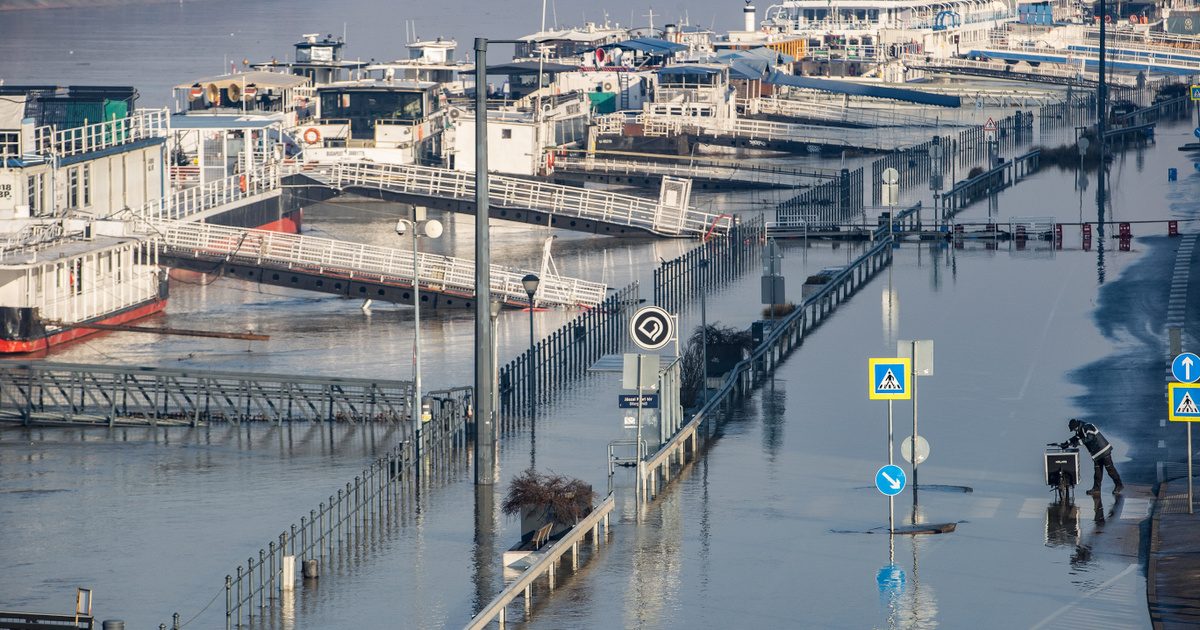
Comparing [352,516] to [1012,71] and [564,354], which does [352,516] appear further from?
[1012,71]

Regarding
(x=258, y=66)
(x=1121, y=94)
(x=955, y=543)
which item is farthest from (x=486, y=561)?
(x=1121, y=94)

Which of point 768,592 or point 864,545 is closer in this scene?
point 768,592

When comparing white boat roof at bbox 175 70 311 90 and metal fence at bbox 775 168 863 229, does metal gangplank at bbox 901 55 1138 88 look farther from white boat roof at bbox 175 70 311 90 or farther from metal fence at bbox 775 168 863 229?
white boat roof at bbox 175 70 311 90

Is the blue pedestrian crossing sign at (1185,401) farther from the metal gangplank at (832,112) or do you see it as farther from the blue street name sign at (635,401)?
the metal gangplank at (832,112)

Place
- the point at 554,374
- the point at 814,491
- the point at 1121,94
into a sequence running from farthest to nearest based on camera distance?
the point at 1121,94 → the point at 554,374 → the point at 814,491

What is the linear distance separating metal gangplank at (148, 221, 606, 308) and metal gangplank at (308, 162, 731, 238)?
10974mm

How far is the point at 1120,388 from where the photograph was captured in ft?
127

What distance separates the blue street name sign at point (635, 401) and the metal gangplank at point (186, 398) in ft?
24.0

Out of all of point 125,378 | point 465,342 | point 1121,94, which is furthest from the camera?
point 1121,94

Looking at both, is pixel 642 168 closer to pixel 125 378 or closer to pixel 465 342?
pixel 465 342

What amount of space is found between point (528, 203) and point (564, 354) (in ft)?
87.7

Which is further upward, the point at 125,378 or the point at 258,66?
the point at 258,66

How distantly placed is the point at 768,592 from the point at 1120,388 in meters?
17.0

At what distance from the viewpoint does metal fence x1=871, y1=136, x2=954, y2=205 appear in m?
86.5
